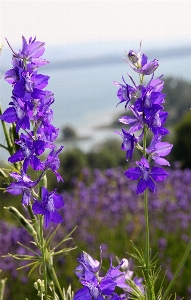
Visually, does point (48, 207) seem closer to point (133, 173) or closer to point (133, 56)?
point (133, 173)

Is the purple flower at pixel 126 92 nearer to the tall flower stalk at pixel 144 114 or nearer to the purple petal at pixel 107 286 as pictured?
the tall flower stalk at pixel 144 114

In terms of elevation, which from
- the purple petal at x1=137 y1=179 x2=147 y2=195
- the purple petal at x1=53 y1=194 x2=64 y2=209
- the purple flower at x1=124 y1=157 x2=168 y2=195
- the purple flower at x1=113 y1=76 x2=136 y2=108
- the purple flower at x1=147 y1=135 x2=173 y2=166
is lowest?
the purple petal at x1=53 y1=194 x2=64 y2=209

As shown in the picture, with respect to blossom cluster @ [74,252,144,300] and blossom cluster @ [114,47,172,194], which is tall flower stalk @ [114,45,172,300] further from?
blossom cluster @ [74,252,144,300]

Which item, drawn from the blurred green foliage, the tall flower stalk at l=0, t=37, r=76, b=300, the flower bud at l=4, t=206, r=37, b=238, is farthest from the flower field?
the tall flower stalk at l=0, t=37, r=76, b=300

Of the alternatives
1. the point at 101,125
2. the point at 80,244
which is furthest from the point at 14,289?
the point at 101,125

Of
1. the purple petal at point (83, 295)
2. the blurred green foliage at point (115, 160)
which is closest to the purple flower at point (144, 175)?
the purple petal at point (83, 295)

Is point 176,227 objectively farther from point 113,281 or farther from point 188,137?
point 113,281

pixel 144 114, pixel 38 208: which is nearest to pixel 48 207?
pixel 38 208

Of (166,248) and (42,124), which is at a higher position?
(42,124)
